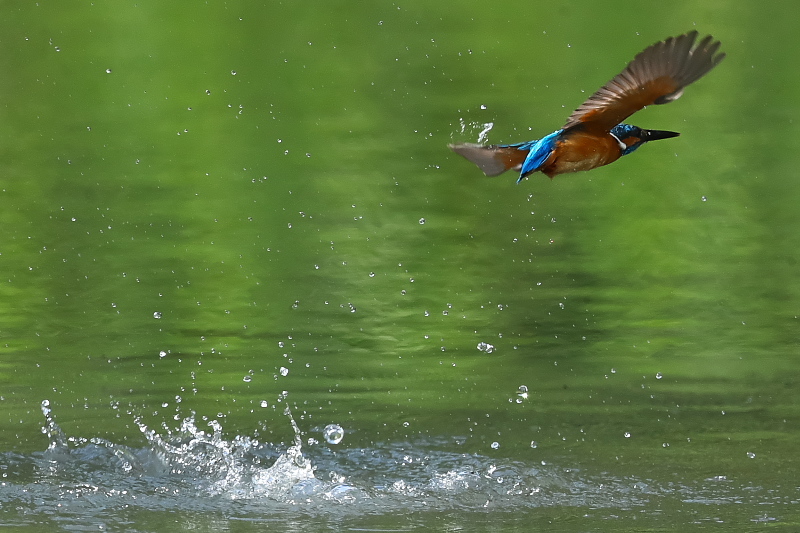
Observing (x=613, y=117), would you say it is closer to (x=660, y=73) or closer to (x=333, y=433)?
(x=660, y=73)

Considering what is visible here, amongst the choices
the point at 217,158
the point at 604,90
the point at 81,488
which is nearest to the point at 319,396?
the point at 81,488

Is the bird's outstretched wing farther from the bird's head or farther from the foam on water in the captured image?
the foam on water

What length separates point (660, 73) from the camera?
2982 mm

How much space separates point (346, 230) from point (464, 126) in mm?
1846

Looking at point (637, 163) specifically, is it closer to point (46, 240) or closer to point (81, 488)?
point (46, 240)

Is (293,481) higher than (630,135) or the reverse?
the reverse

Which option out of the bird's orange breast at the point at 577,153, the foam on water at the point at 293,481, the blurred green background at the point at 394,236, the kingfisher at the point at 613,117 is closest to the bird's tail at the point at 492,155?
the kingfisher at the point at 613,117

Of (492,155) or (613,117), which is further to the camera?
(492,155)

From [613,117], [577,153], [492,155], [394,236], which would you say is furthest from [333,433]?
[394,236]

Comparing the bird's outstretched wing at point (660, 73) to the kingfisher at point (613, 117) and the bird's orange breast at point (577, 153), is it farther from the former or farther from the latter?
the bird's orange breast at point (577, 153)

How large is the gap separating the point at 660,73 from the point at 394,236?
3210mm

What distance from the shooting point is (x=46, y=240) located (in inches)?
243

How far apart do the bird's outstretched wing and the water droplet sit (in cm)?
150

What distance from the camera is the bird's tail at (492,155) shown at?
3.27 metres
